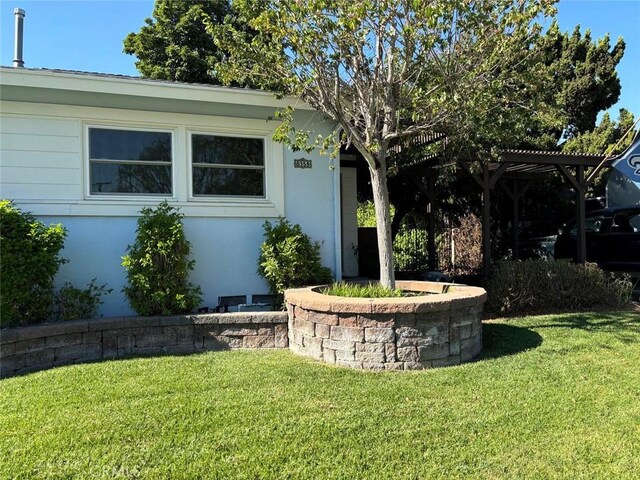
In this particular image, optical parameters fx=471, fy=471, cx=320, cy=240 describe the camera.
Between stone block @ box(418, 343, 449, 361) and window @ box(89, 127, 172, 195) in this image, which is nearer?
stone block @ box(418, 343, 449, 361)

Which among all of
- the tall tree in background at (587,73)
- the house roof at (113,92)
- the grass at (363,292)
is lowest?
the grass at (363,292)

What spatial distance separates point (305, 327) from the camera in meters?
5.16

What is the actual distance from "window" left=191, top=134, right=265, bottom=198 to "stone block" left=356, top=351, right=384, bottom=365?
305 centimetres

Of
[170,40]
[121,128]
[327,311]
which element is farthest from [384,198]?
[170,40]

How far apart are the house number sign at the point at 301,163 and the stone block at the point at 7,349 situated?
407cm

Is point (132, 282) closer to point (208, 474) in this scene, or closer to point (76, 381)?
point (76, 381)

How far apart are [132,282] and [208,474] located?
3397mm

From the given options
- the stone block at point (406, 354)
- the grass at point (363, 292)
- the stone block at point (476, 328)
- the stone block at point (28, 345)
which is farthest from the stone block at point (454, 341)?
the stone block at point (28, 345)

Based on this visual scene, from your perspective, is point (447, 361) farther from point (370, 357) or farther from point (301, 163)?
point (301, 163)

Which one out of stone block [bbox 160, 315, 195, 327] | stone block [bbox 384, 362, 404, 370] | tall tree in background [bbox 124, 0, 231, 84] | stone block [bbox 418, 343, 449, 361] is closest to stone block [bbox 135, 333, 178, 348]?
stone block [bbox 160, 315, 195, 327]

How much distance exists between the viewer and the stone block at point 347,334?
4.70 m

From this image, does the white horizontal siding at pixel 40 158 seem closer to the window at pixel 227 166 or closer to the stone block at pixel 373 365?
the window at pixel 227 166

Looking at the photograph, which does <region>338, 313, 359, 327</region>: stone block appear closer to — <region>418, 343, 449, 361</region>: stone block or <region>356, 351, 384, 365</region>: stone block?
<region>356, 351, 384, 365</region>: stone block

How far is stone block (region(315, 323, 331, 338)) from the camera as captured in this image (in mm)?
4887
